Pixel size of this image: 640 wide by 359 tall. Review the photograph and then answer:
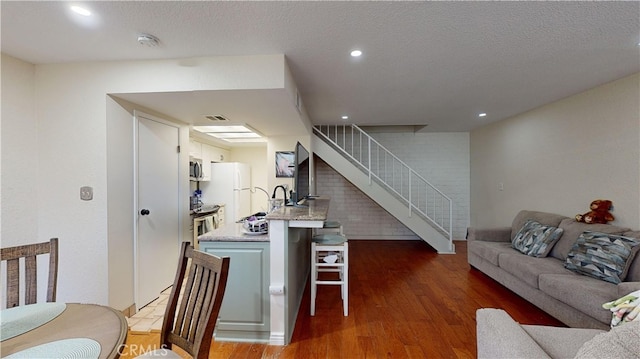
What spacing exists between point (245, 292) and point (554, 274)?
2796 mm

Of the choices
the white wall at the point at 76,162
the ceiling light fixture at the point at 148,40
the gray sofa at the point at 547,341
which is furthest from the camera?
the white wall at the point at 76,162

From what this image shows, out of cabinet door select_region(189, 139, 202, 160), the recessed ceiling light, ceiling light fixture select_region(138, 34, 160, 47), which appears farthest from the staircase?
the recessed ceiling light

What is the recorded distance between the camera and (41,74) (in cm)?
224

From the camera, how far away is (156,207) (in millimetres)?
2793

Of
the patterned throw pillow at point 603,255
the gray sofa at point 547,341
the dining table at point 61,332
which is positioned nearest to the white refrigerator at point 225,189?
the dining table at point 61,332

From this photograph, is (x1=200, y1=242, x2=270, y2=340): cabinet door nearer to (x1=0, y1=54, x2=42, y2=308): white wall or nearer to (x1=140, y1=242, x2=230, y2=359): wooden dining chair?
(x1=140, y1=242, x2=230, y2=359): wooden dining chair

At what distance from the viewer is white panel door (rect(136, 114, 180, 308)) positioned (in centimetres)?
259

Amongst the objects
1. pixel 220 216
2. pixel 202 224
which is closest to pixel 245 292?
pixel 202 224

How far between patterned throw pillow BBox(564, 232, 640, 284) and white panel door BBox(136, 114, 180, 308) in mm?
4207

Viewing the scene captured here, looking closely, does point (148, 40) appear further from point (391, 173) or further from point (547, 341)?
point (391, 173)

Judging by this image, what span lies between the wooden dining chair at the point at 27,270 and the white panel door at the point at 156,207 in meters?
1.20

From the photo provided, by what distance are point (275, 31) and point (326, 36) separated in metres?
0.36

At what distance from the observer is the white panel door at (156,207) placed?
2.59 metres

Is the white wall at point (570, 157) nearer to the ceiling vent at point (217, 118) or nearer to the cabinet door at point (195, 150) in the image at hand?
the ceiling vent at point (217, 118)
